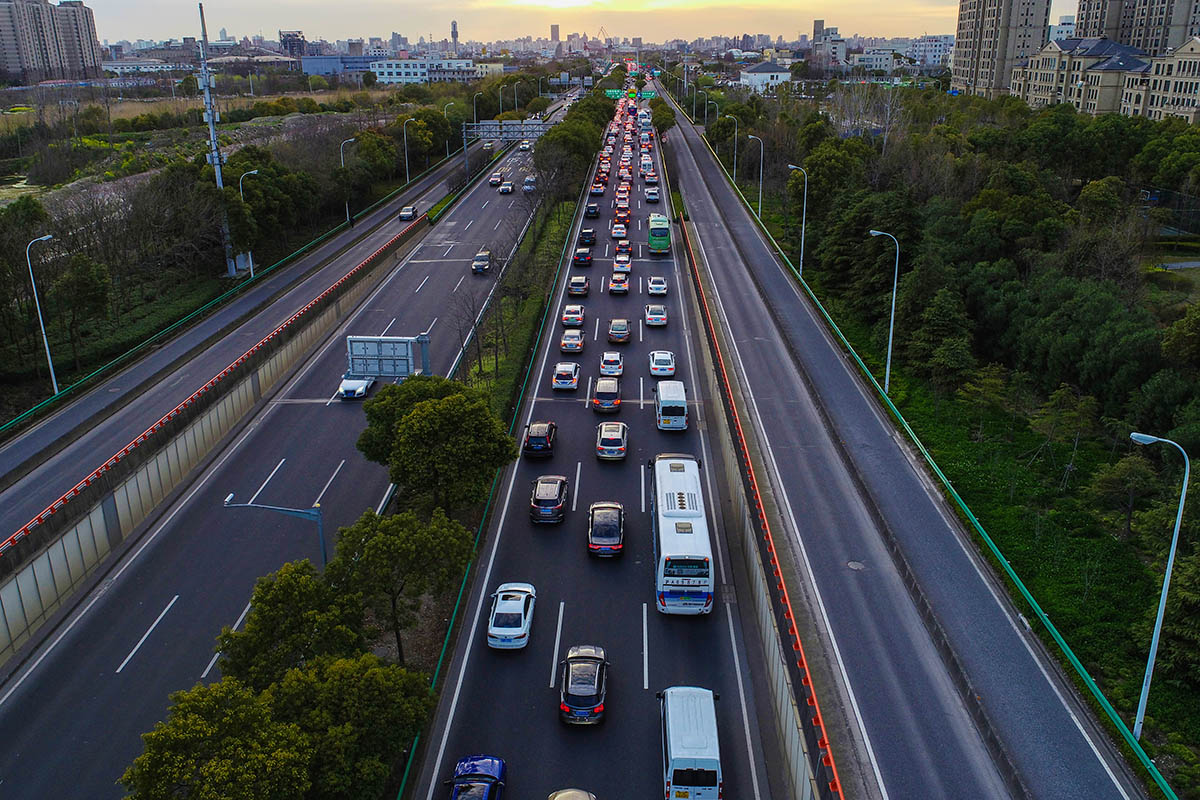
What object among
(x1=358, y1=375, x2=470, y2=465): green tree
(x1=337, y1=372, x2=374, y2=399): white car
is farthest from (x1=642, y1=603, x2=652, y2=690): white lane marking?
(x1=337, y1=372, x2=374, y2=399): white car

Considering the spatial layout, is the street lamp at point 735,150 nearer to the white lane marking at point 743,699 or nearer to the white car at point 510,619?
the white lane marking at point 743,699

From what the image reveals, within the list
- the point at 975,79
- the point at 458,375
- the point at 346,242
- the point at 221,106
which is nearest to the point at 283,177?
the point at 346,242

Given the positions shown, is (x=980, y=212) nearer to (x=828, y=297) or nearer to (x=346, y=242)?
(x=828, y=297)

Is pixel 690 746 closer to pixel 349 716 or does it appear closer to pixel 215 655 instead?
pixel 349 716

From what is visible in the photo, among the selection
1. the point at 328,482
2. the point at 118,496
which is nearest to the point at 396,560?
the point at 328,482

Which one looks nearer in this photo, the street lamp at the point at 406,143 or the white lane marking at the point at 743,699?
the white lane marking at the point at 743,699

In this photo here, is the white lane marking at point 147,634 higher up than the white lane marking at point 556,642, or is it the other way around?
the white lane marking at point 147,634

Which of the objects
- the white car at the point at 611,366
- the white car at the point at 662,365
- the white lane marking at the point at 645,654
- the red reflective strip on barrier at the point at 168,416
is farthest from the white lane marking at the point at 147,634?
the white car at the point at 662,365
